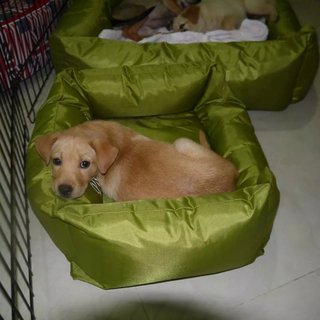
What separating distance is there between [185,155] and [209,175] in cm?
17

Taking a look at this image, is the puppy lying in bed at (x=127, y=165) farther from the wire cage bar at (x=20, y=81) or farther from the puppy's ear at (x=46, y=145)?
the wire cage bar at (x=20, y=81)

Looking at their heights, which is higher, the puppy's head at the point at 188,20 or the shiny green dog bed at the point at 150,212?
the puppy's head at the point at 188,20

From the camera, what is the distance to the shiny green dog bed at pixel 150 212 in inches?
62.7

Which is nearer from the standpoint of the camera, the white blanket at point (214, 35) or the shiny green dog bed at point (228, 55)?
the shiny green dog bed at point (228, 55)

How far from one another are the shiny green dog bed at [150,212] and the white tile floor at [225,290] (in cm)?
10

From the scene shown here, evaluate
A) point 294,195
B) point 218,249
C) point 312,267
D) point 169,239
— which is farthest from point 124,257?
point 294,195

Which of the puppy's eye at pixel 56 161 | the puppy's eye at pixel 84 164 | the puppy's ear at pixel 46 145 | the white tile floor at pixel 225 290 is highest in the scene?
the puppy's ear at pixel 46 145

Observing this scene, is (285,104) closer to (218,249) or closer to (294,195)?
(294,195)

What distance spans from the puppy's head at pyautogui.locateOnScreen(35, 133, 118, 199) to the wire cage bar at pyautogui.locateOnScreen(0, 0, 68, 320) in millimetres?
334

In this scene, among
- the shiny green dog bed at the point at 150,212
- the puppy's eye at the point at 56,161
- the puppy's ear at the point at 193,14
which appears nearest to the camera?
the shiny green dog bed at the point at 150,212

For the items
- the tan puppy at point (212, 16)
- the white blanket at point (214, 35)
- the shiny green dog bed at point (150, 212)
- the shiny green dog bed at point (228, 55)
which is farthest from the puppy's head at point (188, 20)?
the shiny green dog bed at point (150, 212)

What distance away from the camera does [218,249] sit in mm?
1656

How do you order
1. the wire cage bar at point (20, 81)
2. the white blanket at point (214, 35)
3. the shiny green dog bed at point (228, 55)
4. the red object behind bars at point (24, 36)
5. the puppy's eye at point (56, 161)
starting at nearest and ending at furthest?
1. the puppy's eye at point (56, 161)
2. the wire cage bar at point (20, 81)
3. the shiny green dog bed at point (228, 55)
4. the red object behind bars at point (24, 36)
5. the white blanket at point (214, 35)

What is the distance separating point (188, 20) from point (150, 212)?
2.00 meters
